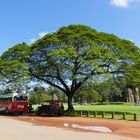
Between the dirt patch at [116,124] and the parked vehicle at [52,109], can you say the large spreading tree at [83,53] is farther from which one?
the dirt patch at [116,124]

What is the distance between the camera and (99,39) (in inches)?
1467

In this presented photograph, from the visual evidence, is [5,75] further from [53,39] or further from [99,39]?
[99,39]

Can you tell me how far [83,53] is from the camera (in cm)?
3678

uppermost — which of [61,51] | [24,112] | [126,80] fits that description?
[61,51]

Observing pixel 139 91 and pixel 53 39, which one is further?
pixel 139 91

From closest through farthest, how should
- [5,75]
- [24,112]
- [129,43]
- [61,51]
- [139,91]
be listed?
[61,51] < [129,43] < [5,75] < [24,112] < [139,91]

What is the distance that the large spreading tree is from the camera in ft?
119

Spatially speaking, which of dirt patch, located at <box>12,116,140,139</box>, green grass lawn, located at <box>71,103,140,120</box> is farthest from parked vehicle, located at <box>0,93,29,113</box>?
dirt patch, located at <box>12,116,140,139</box>

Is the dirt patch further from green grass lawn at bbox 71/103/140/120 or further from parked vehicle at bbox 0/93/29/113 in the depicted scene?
parked vehicle at bbox 0/93/29/113

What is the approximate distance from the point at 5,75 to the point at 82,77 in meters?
9.84

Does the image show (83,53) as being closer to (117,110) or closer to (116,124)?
(116,124)

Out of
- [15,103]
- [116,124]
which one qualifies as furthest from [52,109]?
[116,124]

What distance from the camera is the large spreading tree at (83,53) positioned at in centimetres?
3622

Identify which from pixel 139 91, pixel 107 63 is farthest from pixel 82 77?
pixel 139 91
